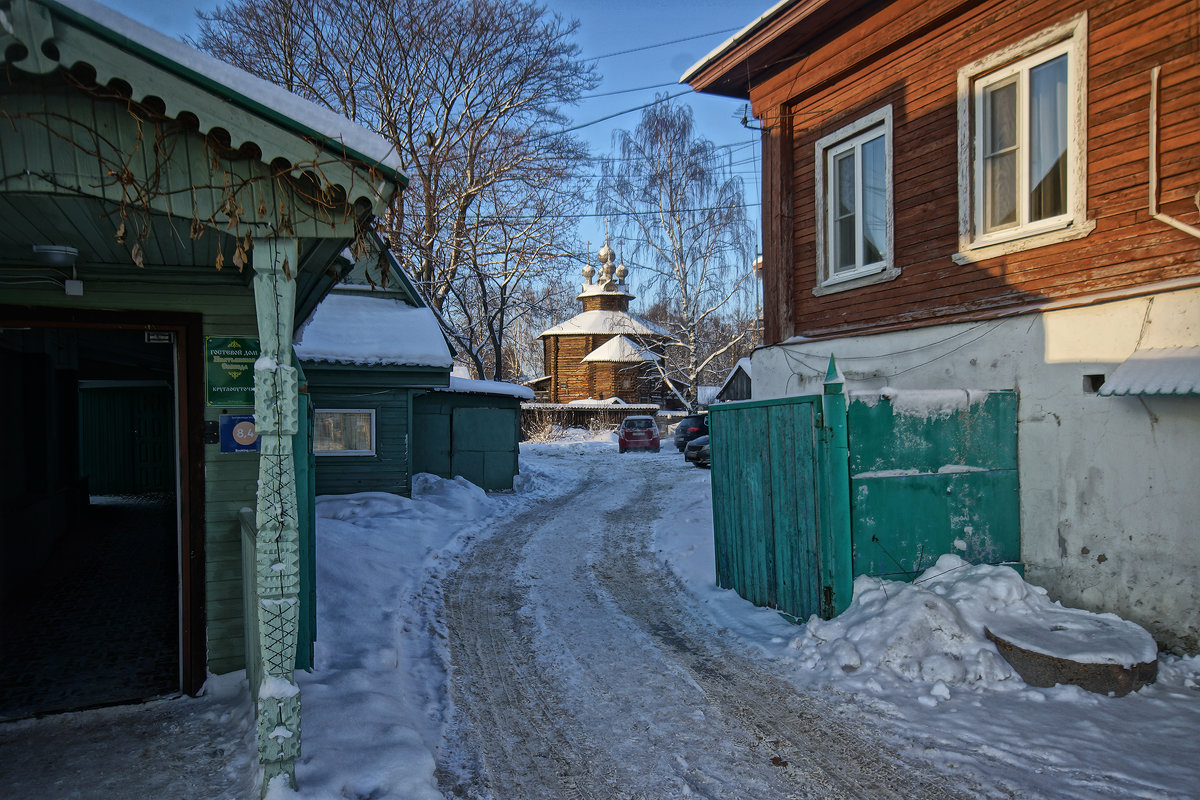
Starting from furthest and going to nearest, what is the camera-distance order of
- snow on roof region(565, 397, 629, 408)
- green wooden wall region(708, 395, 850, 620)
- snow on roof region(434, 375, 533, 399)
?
snow on roof region(565, 397, 629, 408), snow on roof region(434, 375, 533, 399), green wooden wall region(708, 395, 850, 620)

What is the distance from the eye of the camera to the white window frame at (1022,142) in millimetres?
6438

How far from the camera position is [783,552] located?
681 cm

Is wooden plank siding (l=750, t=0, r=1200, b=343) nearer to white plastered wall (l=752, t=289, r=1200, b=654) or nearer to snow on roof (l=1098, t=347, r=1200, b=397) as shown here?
white plastered wall (l=752, t=289, r=1200, b=654)

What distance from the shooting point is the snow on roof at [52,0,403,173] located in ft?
11.0

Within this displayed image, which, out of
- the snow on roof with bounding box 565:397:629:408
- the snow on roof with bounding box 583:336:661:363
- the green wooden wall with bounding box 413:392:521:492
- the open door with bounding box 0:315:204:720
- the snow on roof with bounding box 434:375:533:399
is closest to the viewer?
the open door with bounding box 0:315:204:720

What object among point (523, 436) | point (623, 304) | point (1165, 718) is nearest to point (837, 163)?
point (1165, 718)

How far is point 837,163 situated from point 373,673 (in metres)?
7.60

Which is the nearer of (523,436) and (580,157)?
(580,157)

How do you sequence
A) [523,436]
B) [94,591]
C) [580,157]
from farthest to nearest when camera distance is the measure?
[523,436] → [580,157] → [94,591]

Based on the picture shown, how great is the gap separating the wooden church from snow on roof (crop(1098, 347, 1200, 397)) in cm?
3450

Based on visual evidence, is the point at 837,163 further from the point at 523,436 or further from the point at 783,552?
the point at 523,436

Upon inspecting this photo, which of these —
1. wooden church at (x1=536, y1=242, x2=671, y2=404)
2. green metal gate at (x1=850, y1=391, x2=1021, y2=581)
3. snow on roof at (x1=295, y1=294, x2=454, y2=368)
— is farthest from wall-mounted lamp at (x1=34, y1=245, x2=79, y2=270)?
wooden church at (x1=536, y1=242, x2=671, y2=404)

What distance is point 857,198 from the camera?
8.78m

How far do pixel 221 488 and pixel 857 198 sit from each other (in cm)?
731
